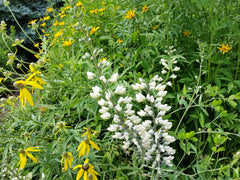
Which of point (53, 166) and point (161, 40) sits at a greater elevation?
point (161, 40)

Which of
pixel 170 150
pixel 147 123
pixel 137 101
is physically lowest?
pixel 137 101

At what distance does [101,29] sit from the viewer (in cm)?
279

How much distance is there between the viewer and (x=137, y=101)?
167cm

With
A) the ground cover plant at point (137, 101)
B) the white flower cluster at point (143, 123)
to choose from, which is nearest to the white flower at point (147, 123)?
the white flower cluster at point (143, 123)

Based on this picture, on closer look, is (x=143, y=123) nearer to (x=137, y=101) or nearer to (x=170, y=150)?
(x=170, y=150)

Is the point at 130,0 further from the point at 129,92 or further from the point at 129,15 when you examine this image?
the point at 129,92

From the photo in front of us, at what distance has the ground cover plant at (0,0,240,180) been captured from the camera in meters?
1.55

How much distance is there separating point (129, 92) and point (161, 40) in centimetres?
68

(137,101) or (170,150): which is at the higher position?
(170,150)

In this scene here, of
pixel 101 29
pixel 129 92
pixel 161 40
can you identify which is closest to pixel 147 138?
pixel 129 92

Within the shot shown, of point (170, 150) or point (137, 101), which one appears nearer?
point (170, 150)

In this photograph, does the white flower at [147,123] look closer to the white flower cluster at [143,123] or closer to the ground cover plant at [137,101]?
the white flower cluster at [143,123]

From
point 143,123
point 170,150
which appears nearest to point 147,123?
point 143,123

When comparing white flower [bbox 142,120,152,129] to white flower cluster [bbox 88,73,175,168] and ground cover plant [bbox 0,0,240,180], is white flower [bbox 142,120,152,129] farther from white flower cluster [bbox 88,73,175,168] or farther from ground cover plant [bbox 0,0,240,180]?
ground cover plant [bbox 0,0,240,180]
